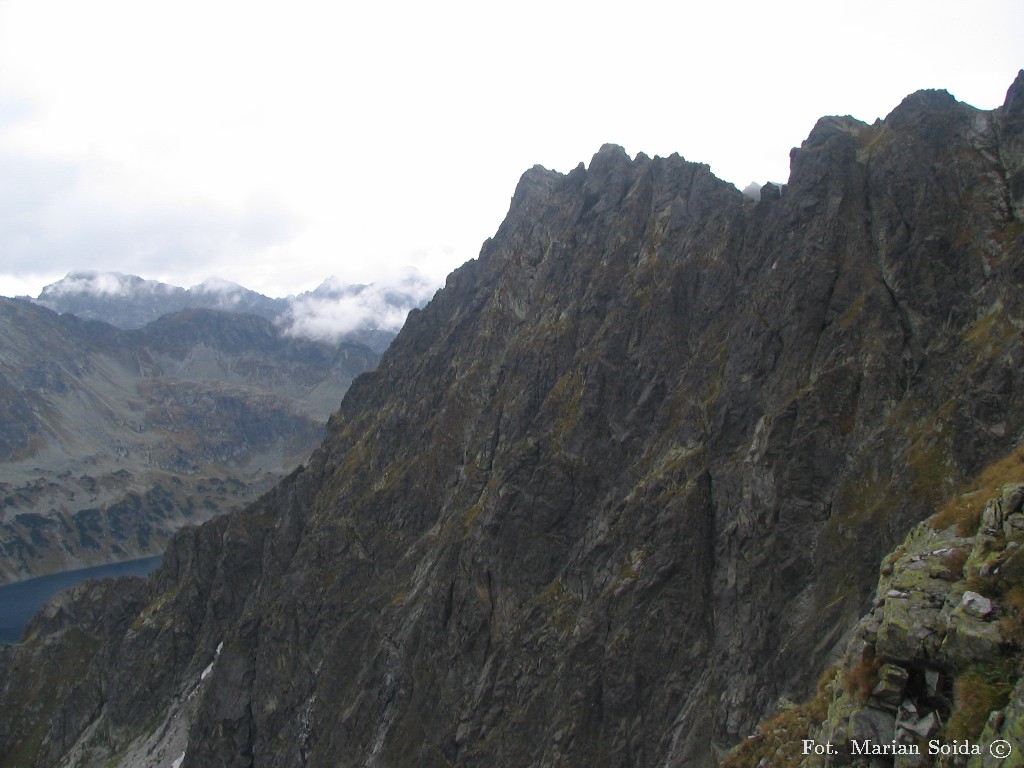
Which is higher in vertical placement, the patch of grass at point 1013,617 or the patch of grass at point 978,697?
the patch of grass at point 1013,617

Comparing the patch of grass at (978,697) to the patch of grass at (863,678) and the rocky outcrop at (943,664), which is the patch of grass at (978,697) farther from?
the patch of grass at (863,678)

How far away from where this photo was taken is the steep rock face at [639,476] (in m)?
61.0

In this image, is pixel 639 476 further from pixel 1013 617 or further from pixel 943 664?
pixel 1013 617

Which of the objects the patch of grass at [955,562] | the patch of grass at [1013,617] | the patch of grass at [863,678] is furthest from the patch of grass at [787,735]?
the patch of grass at [1013,617]

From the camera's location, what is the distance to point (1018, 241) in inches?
2285

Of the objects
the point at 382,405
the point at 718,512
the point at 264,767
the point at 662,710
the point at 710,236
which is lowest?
the point at 264,767

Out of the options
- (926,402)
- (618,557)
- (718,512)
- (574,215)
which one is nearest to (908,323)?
(926,402)

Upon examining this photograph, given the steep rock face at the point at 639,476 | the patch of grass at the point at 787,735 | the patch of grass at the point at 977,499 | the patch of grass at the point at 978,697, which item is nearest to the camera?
the patch of grass at the point at 978,697

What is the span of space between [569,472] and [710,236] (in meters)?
34.8

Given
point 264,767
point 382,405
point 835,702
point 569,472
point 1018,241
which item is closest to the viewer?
point 835,702

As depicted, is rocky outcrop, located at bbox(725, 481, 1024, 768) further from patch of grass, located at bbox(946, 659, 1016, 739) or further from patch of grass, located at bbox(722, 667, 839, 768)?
patch of grass, located at bbox(722, 667, 839, 768)

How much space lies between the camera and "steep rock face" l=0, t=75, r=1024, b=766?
6103cm

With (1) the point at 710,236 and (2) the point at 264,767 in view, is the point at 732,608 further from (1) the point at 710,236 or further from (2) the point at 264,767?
(2) the point at 264,767

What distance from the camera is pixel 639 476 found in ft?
271
